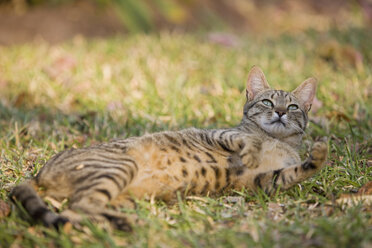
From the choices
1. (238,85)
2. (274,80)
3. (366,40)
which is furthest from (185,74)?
(366,40)

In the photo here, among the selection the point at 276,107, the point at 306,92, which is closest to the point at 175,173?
the point at 276,107

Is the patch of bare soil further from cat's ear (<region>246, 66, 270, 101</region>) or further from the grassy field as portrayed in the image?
cat's ear (<region>246, 66, 270, 101</region>)

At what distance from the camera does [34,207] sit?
2387mm

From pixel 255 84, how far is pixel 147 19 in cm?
509

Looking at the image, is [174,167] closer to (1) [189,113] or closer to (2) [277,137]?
(2) [277,137]

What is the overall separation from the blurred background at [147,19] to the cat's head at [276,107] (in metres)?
3.71

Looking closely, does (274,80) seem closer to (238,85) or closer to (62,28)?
(238,85)

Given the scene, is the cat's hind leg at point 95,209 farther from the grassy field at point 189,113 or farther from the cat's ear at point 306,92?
the cat's ear at point 306,92

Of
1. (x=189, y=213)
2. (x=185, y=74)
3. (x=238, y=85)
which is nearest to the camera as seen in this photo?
(x=189, y=213)

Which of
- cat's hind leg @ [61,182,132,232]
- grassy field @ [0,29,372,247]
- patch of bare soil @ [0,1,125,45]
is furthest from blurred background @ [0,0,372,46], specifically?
cat's hind leg @ [61,182,132,232]

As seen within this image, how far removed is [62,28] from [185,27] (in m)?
2.71

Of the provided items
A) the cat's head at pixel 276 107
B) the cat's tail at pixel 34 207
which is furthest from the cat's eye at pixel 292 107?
the cat's tail at pixel 34 207

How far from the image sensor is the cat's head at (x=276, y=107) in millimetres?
3211

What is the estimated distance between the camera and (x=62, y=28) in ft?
29.3
